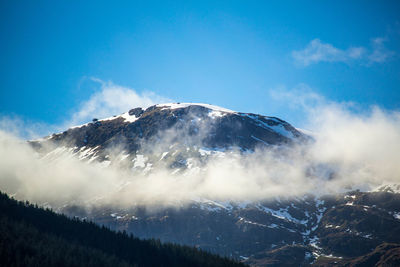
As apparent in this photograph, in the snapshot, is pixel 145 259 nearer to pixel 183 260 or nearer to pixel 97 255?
pixel 183 260

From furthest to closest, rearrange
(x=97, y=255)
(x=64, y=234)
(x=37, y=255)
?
1. (x=64, y=234)
2. (x=97, y=255)
3. (x=37, y=255)

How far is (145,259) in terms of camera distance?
185625 mm

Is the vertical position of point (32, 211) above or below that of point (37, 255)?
above

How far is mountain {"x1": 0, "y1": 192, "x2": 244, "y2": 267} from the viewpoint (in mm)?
144125

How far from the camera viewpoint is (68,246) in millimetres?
163250

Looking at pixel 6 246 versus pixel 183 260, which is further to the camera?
pixel 183 260

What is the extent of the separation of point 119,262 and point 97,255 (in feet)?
32.9

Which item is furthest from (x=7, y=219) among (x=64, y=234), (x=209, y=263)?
(x=209, y=263)

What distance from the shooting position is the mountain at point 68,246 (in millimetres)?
144125

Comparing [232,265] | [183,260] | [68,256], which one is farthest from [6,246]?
[232,265]

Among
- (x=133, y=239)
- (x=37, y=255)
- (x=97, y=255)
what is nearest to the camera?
(x=37, y=255)

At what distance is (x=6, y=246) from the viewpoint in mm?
144625

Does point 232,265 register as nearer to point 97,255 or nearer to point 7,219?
point 97,255

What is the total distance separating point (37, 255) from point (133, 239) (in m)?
62.1
